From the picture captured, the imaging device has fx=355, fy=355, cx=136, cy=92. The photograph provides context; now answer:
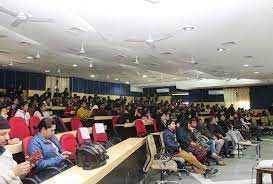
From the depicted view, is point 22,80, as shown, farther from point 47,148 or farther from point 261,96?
point 261,96

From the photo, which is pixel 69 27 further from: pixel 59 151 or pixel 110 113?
pixel 110 113

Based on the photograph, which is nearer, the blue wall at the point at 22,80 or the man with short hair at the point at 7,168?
the man with short hair at the point at 7,168

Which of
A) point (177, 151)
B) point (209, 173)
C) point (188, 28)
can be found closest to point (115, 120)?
point (177, 151)

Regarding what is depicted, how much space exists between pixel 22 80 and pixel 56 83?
93.6 inches

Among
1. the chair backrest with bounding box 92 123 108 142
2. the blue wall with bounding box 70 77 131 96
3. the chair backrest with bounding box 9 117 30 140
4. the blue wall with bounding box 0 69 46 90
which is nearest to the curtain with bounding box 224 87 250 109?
the blue wall with bounding box 70 77 131 96

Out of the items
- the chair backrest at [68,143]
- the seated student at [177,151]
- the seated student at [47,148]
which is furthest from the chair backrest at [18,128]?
the seated student at [177,151]

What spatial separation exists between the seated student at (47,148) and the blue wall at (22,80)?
1231 centimetres

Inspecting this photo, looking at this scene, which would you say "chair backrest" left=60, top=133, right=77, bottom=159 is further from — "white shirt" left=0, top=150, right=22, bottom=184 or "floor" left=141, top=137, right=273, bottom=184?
"floor" left=141, top=137, right=273, bottom=184

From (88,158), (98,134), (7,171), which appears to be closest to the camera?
(7,171)

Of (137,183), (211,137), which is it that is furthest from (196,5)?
(211,137)

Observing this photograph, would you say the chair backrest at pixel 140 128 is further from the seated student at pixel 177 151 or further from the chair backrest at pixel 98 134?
the chair backrest at pixel 98 134

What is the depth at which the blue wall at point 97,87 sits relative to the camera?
2027 centimetres

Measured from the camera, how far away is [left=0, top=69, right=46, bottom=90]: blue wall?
15791 mm

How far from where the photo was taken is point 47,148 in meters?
4.10
